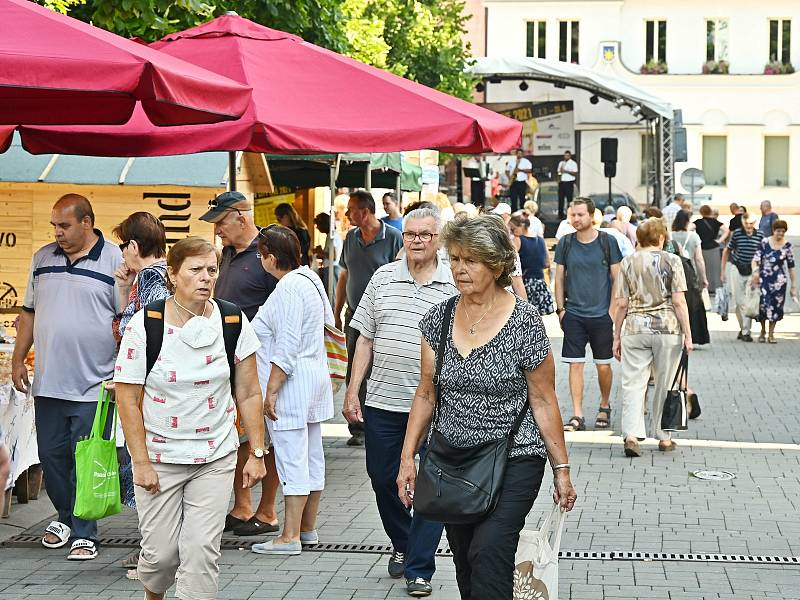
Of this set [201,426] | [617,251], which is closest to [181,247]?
[201,426]

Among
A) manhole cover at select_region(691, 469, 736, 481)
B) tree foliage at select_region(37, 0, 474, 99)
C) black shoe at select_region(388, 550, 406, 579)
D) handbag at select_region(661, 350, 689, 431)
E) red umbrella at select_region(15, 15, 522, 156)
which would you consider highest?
tree foliage at select_region(37, 0, 474, 99)

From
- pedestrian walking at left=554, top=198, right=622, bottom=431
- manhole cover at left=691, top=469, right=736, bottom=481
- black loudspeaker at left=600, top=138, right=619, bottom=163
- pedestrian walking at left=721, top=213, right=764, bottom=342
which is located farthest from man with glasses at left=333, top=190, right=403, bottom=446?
black loudspeaker at left=600, top=138, right=619, bottom=163

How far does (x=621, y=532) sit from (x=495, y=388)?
3385mm

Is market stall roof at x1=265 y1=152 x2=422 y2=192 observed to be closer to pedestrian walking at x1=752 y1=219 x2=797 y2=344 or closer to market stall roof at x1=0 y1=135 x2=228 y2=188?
market stall roof at x1=0 y1=135 x2=228 y2=188

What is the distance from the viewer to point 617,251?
11.7m

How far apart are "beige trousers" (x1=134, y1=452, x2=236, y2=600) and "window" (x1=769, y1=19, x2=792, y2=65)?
54434 millimetres

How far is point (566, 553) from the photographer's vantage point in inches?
300

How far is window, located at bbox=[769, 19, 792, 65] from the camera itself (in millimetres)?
56812

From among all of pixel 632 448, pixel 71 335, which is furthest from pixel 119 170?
pixel 71 335

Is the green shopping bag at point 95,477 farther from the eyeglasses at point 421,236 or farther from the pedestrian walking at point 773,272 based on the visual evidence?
the pedestrian walking at point 773,272

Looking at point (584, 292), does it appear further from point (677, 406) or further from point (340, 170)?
point (340, 170)

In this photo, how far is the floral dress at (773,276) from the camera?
19359 millimetres

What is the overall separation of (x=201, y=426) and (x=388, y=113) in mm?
3627

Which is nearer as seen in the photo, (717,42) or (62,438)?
(62,438)
